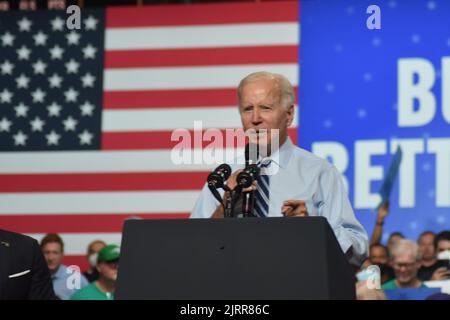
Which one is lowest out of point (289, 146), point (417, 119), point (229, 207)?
point (229, 207)

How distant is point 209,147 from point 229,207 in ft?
12.5

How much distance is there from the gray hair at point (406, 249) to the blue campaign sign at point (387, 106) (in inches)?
4.7

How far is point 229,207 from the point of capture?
2709 mm

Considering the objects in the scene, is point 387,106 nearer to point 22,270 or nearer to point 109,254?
point 109,254

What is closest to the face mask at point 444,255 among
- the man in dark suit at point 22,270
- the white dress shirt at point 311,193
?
the white dress shirt at point 311,193

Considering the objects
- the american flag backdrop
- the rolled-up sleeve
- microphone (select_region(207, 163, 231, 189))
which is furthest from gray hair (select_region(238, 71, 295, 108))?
the american flag backdrop

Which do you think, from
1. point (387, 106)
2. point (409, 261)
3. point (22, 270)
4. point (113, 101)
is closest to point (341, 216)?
point (22, 270)

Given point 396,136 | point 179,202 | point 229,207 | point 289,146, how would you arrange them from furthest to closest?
1. point 179,202
2. point 396,136
3. point 289,146
4. point 229,207

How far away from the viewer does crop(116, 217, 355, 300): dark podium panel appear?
2.42 m

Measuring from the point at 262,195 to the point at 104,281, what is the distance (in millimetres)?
2412

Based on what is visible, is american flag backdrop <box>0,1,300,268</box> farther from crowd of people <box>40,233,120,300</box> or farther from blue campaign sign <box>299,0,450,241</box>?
blue campaign sign <box>299,0,450,241</box>

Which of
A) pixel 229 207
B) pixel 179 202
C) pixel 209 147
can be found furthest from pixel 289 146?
pixel 179 202

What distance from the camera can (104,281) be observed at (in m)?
5.39

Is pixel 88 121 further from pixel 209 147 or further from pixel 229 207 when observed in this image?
pixel 229 207
